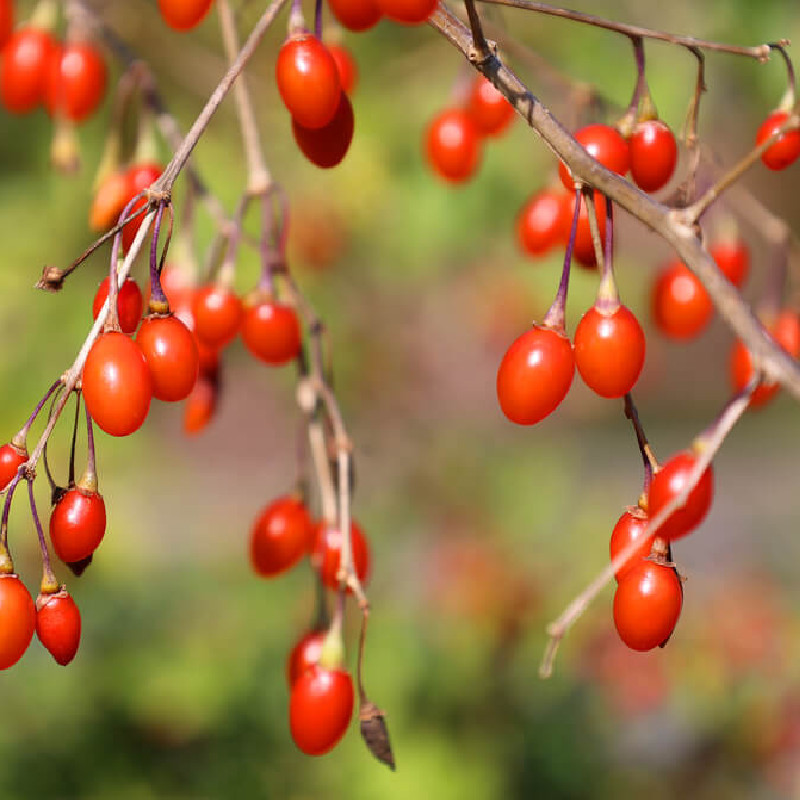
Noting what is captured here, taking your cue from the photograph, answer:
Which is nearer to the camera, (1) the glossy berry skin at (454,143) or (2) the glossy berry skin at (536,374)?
(2) the glossy berry skin at (536,374)

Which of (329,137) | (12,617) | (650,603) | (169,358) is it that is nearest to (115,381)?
(169,358)

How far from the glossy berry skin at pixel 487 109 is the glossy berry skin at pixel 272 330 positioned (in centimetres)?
40

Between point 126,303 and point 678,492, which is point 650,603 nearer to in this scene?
point 678,492

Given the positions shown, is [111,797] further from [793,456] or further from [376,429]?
[793,456]

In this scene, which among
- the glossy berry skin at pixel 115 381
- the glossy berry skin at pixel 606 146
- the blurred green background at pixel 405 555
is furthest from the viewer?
the blurred green background at pixel 405 555

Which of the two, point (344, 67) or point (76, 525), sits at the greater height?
point (344, 67)

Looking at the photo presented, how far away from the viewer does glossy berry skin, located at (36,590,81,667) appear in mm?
789

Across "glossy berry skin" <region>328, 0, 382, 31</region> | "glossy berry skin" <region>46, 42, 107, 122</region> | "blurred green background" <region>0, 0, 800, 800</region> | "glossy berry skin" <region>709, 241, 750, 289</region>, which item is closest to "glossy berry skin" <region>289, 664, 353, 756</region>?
"glossy berry skin" <region>328, 0, 382, 31</region>

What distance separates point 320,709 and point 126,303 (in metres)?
0.42

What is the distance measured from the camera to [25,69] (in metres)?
1.50

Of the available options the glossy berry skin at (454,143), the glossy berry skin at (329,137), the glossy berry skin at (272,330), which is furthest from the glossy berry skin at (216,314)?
the glossy berry skin at (454,143)

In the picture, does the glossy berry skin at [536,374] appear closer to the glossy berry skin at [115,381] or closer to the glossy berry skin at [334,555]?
the glossy berry skin at [115,381]

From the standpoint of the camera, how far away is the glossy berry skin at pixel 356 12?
83cm

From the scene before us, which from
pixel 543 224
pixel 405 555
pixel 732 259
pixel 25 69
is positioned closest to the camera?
pixel 543 224
